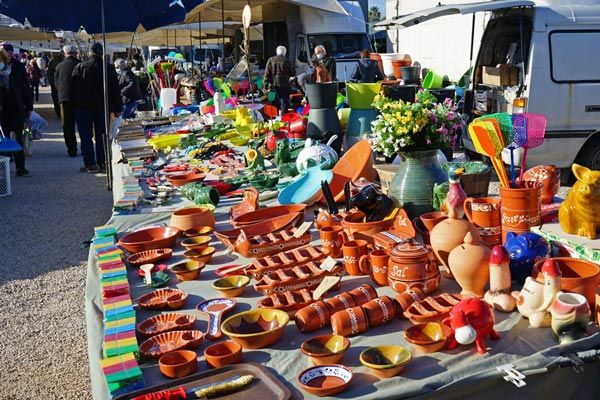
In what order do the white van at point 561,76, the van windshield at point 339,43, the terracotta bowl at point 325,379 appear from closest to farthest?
the terracotta bowl at point 325,379 → the white van at point 561,76 → the van windshield at point 339,43

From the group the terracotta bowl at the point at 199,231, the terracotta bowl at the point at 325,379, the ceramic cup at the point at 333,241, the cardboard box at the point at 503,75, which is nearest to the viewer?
the terracotta bowl at the point at 325,379

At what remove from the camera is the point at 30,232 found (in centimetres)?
541

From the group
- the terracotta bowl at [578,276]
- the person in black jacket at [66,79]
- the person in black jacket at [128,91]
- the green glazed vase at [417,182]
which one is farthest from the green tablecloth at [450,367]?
the person in black jacket at [128,91]

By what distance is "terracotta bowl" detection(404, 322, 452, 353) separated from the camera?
1623mm

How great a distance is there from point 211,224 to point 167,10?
4518 millimetres

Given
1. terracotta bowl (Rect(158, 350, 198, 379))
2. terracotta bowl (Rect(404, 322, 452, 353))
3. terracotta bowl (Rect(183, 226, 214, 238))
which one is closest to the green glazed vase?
terracotta bowl (Rect(183, 226, 214, 238))

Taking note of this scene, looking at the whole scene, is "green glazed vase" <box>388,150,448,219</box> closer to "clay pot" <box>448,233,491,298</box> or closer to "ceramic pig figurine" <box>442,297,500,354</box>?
"clay pot" <box>448,233,491,298</box>

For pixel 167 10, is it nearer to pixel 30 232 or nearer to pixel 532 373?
pixel 30 232

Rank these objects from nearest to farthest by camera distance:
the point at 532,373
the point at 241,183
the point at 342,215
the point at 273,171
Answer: the point at 532,373 < the point at 342,215 < the point at 241,183 < the point at 273,171

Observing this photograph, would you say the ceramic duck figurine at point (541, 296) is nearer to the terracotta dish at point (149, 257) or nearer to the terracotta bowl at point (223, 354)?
the terracotta bowl at point (223, 354)

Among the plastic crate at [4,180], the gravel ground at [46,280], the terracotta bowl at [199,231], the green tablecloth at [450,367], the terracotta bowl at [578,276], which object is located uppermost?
the terracotta bowl at [578,276]

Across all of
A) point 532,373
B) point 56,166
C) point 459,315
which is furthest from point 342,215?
point 56,166

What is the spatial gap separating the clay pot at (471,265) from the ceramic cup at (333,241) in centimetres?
54

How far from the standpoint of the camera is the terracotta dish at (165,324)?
6.02 feet
